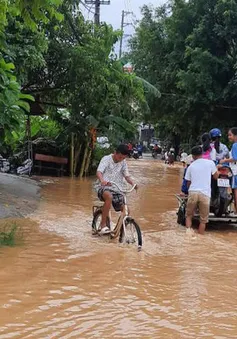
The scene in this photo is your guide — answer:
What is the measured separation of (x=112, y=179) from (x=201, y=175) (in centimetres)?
161

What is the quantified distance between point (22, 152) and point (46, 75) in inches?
184

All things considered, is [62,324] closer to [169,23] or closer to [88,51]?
[88,51]

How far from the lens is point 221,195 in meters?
9.31

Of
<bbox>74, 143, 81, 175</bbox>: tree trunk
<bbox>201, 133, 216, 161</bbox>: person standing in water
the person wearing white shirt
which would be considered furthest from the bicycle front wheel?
<bbox>74, 143, 81, 175</bbox>: tree trunk

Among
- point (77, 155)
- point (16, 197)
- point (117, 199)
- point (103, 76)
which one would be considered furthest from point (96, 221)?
point (77, 155)

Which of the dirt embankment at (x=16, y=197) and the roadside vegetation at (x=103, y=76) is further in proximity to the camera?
the roadside vegetation at (x=103, y=76)

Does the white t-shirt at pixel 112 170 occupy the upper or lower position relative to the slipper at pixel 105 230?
upper

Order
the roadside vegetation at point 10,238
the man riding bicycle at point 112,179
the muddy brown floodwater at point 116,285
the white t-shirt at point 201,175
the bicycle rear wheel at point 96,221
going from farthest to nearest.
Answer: the white t-shirt at point 201,175 → the bicycle rear wheel at point 96,221 → the man riding bicycle at point 112,179 → the roadside vegetation at point 10,238 → the muddy brown floodwater at point 116,285

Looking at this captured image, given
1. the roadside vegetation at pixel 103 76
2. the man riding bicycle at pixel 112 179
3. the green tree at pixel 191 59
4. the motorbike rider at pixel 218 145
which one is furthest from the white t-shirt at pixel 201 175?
the green tree at pixel 191 59

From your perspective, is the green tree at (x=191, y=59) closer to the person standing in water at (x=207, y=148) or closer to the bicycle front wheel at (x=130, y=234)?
the person standing in water at (x=207, y=148)

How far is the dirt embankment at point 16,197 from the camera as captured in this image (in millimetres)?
10395

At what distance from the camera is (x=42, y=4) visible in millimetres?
4801

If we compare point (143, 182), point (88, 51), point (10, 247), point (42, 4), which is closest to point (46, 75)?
point (88, 51)

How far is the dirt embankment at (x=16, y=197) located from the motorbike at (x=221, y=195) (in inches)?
131
